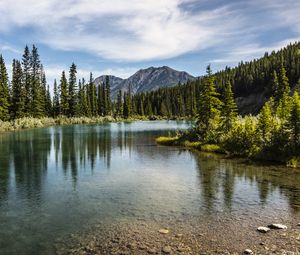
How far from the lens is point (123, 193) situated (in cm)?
1792

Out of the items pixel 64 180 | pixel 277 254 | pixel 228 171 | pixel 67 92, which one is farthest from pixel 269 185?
pixel 67 92

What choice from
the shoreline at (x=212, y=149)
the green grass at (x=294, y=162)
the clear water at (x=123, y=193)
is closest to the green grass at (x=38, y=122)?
the shoreline at (x=212, y=149)

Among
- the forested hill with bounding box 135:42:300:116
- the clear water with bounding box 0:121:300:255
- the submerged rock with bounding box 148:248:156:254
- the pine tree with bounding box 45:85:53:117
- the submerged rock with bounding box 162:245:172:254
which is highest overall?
the forested hill with bounding box 135:42:300:116

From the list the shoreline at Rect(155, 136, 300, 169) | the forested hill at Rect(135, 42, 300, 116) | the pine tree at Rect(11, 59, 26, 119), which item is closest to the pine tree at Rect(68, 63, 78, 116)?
the pine tree at Rect(11, 59, 26, 119)

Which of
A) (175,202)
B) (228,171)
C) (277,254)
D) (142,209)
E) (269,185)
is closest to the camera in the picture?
(277,254)

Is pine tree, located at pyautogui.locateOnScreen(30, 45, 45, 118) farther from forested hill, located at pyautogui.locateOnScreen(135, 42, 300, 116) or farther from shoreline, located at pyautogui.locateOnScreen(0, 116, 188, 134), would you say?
forested hill, located at pyautogui.locateOnScreen(135, 42, 300, 116)

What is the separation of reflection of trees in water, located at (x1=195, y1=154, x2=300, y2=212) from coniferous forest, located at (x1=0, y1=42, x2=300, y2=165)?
330 centimetres

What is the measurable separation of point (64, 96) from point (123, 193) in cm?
9873

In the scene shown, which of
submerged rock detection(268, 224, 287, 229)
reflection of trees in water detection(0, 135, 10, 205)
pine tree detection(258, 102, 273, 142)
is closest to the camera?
submerged rock detection(268, 224, 287, 229)

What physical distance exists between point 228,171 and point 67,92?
97789mm

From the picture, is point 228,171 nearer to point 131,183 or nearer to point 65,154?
point 131,183

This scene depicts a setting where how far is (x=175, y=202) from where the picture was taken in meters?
16.1

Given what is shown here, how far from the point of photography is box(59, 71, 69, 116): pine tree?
111312mm

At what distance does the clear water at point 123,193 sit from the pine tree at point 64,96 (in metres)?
83.7
